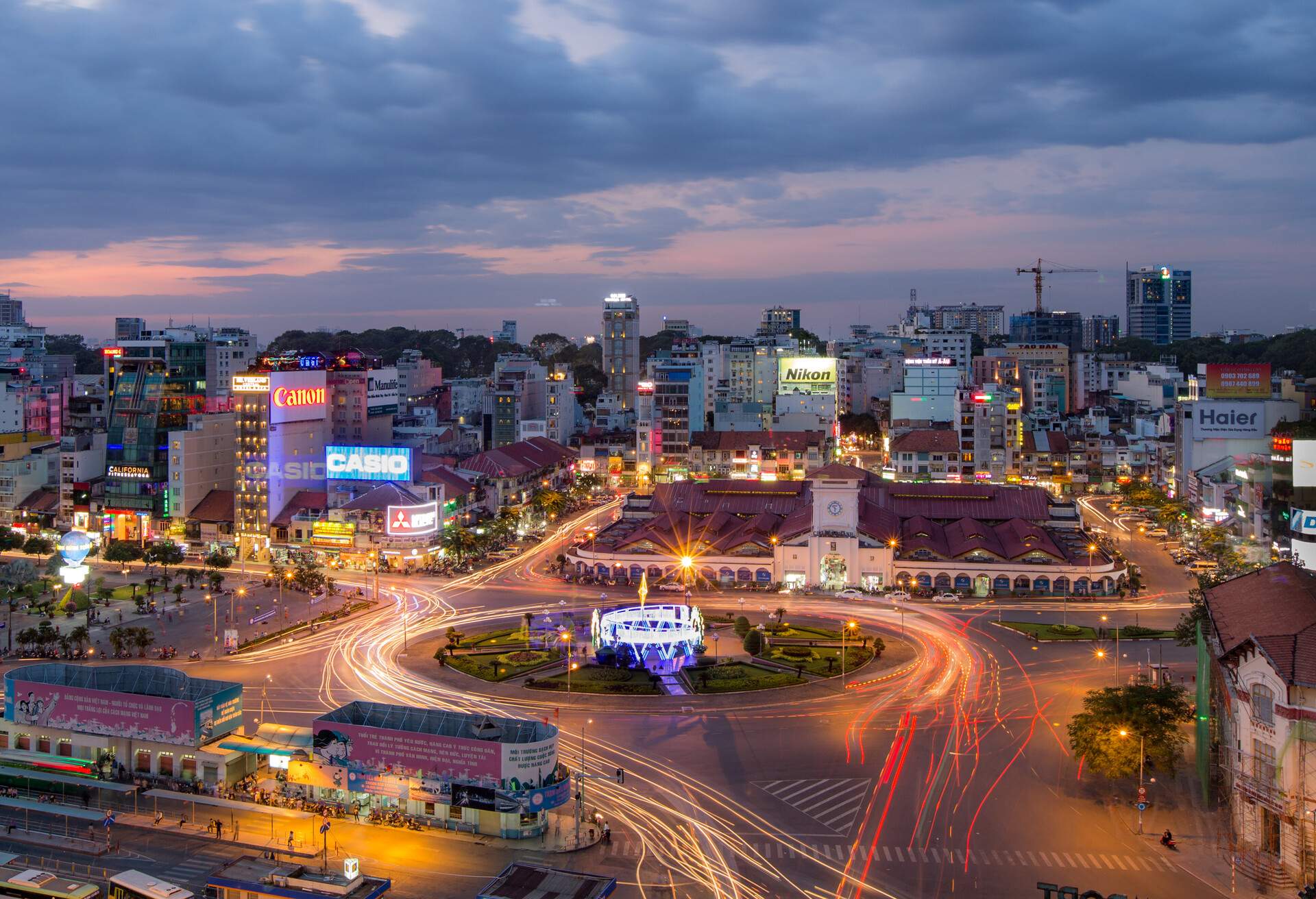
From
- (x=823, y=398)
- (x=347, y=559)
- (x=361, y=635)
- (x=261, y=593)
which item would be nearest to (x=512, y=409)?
(x=823, y=398)

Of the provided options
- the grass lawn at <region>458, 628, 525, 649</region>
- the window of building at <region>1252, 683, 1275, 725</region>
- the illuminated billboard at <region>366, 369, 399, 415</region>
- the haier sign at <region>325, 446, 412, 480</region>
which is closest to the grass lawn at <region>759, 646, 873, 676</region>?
the grass lawn at <region>458, 628, 525, 649</region>

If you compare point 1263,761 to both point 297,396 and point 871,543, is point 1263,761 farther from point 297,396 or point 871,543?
point 297,396

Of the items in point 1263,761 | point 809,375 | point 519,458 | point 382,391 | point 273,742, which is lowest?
point 273,742

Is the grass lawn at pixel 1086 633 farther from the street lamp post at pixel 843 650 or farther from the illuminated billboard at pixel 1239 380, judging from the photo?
the illuminated billboard at pixel 1239 380

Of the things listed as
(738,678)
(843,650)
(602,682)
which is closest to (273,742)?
(602,682)

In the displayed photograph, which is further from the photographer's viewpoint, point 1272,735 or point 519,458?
point 519,458

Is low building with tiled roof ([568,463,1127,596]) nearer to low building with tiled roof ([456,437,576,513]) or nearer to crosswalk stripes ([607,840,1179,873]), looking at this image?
low building with tiled roof ([456,437,576,513])

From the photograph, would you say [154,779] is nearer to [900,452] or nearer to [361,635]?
[361,635]
